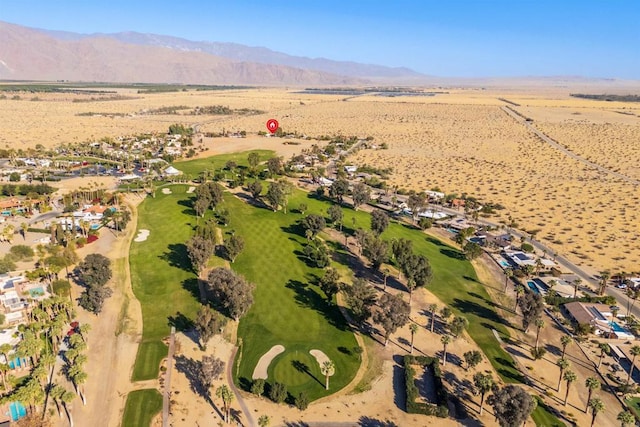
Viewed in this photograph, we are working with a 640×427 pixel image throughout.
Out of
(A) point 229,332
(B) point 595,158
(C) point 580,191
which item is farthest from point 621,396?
(B) point 595,158

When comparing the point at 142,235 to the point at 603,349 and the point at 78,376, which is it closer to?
the point at 78,376

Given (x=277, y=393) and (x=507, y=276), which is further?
(x=507, y=276)

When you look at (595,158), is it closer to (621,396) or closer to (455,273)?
(455,273)

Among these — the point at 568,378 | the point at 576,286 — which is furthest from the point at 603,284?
the point at 568,378

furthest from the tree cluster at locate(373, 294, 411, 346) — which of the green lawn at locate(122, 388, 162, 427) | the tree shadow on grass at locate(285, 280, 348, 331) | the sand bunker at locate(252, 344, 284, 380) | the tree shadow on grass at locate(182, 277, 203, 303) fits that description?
the green lawn at locate(122, 388, 162, 427)

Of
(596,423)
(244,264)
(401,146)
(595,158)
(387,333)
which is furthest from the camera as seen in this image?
(401,146)

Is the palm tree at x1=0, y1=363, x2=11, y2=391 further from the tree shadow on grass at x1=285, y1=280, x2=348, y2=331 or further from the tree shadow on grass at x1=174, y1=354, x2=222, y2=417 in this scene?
the tree shadow on grass at x1=285, y1=280, x2=348, y2=331

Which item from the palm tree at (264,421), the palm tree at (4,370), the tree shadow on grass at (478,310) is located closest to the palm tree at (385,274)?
the tree shadow on grass at (478,310)
